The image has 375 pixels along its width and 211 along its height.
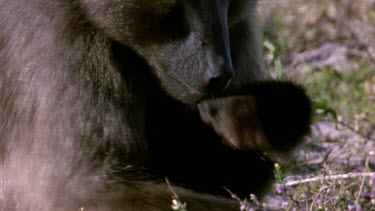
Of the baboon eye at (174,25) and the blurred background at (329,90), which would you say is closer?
the baboon eye at (174,25)

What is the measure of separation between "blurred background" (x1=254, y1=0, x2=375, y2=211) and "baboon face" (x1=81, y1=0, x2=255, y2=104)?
42 cm

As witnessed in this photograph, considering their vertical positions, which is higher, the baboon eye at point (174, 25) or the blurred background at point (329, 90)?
the baboon eye at point (174, 25)

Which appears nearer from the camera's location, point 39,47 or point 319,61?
point 39,47

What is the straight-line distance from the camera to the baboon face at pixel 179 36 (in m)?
3.49

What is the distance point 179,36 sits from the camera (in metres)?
3.54

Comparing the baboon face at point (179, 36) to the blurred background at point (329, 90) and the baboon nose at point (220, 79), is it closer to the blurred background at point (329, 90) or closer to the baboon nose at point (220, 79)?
the baboon nose at point (220, 79)

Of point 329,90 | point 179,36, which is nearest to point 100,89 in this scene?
point 179,36

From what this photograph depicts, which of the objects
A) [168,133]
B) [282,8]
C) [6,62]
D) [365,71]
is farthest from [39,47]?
[282,8]

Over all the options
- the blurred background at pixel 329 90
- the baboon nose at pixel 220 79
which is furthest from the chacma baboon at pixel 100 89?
the blurred background at pixel 329 90

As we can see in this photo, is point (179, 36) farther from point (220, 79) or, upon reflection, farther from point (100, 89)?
point (100, 89)

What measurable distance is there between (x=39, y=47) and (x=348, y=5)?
3406mm

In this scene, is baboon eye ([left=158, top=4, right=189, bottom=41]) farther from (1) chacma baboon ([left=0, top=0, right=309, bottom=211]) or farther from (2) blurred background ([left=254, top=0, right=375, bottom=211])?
(2) blurred background ([left=254, top=0, right=375, bottom=211])

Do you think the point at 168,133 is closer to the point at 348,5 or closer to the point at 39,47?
the point at 39,47

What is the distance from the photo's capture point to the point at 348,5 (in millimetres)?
6621
